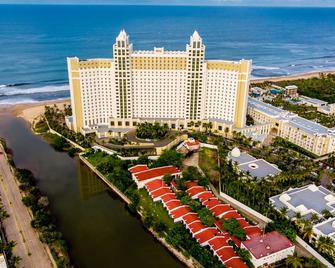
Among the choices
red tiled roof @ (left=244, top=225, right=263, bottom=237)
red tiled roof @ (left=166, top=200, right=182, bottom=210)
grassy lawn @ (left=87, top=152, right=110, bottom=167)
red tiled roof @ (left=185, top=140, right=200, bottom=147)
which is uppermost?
red tiled roof @ (left=185, top=140, right=200, bottom=147)

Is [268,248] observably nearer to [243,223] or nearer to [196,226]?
[243,223]

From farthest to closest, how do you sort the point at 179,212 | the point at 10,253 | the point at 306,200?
the point at 306,200
the point at 179,212
the point at 10,253

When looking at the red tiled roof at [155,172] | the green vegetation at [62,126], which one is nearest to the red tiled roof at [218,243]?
the red tiled roof at [155,172]

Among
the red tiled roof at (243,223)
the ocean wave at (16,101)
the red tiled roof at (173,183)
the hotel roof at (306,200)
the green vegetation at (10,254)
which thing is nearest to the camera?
the green vegetation at (10,254)

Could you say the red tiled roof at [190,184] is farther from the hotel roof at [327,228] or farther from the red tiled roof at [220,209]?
the hotel roof at [327,228]

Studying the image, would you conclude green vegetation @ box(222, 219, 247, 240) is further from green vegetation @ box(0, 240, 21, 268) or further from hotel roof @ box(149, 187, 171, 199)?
green vegetation @ box(0, 240, 21, 268)

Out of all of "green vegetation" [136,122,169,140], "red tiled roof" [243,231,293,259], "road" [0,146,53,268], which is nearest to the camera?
"red tiled roof" [243,231,293,259]

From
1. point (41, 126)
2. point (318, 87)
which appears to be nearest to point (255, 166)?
point (41, 126)

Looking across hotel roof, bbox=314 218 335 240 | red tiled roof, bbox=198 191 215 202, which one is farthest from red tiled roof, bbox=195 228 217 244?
hotel roof, bbox=314 218 335 240
